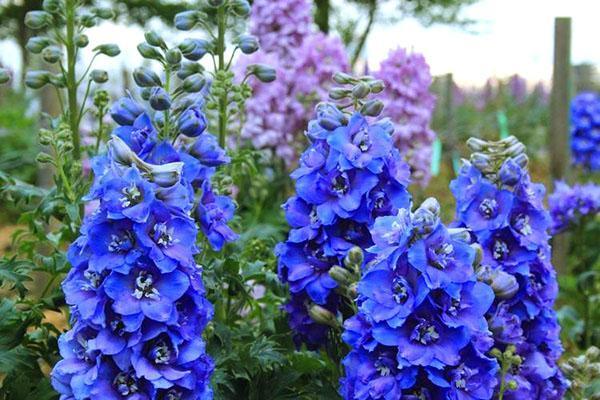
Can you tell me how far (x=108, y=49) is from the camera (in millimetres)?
2795

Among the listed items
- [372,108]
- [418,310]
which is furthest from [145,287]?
[372,108]

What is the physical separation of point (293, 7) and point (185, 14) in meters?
2.58

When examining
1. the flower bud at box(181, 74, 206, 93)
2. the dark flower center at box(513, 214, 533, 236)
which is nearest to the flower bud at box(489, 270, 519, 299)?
the dark flower center at box(513, 214, 533, 236)

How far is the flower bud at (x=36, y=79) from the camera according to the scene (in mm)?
2762

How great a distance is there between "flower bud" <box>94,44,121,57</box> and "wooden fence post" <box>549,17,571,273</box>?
3.53 metres

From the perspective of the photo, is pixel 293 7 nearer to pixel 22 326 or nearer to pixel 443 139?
pixel 22 326

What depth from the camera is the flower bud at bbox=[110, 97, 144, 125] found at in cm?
220

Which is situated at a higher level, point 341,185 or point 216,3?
point 216,3

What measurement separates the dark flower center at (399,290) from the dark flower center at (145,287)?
52 cm

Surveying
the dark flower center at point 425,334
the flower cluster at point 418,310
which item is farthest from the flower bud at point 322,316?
the dark flower center at point 425,334

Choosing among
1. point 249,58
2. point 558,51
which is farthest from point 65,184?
point 558,51

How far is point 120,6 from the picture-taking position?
78.8 feet

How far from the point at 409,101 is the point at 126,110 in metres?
3.00

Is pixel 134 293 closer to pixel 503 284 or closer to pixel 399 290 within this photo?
pixel 399 290
